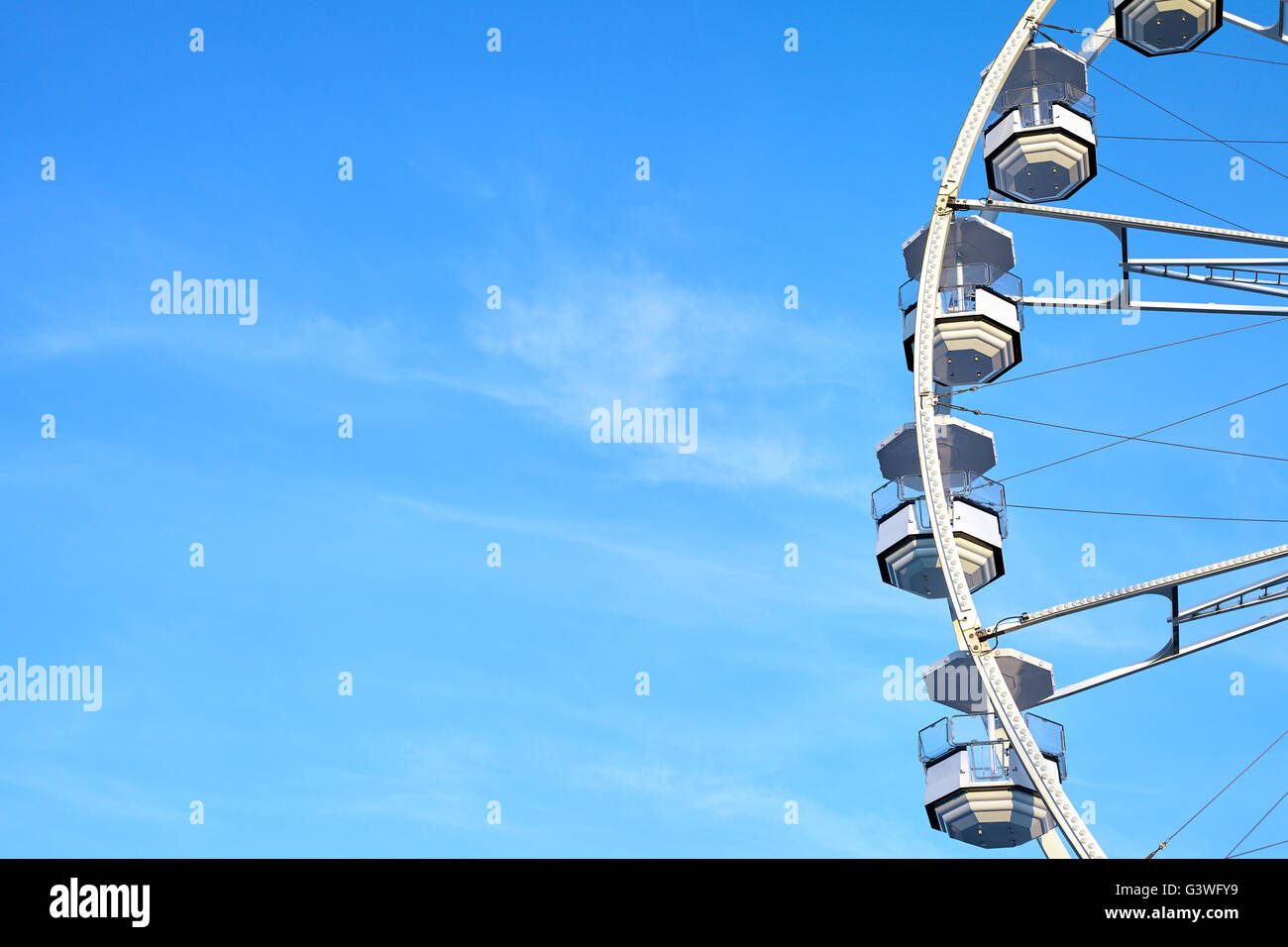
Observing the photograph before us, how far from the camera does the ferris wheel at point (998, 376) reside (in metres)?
22.8

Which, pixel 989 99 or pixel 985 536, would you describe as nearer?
pixel 985 536

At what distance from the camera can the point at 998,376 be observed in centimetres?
2747

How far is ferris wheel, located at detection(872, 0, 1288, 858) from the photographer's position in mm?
22797

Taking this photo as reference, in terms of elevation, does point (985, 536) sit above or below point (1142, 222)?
below
